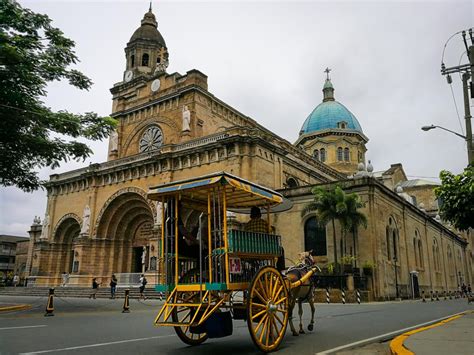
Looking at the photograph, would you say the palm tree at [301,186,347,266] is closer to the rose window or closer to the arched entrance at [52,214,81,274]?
the rose window

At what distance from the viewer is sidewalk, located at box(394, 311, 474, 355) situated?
5773 mm

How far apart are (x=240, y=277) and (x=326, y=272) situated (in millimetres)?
19460

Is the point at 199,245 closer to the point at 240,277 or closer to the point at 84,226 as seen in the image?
the point at 240,277

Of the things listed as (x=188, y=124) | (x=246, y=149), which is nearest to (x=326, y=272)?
(x=246, y=149)

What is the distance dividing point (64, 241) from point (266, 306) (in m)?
38.8

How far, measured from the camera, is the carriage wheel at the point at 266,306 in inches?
262

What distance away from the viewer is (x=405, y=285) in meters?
29.6

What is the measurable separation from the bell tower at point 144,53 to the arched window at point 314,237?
2394 cm

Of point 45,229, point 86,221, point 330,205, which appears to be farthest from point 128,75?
point 330,205

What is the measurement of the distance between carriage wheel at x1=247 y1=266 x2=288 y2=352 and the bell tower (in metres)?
38.3

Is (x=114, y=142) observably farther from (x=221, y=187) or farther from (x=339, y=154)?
(x=221, y=187)

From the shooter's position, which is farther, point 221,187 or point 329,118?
point 329,118

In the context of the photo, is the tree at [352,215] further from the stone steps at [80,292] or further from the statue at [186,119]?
the statue at [186,119]

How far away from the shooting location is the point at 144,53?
4347 cm
